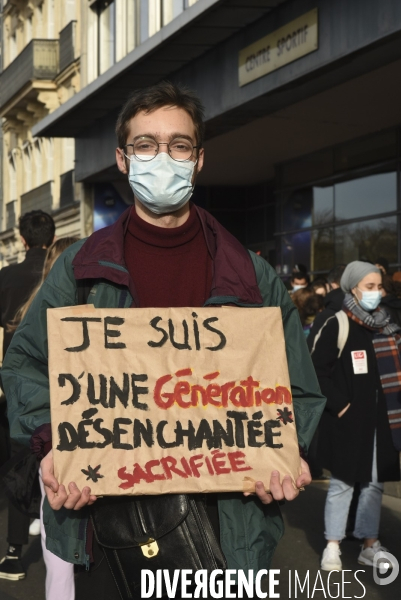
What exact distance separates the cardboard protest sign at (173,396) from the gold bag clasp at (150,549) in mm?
158

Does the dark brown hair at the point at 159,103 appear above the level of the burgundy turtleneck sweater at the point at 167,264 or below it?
above

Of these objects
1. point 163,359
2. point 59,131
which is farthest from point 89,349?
point 59,131

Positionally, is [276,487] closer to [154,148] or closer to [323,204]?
[154,148]

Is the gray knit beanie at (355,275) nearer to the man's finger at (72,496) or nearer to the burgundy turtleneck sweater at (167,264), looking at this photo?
the burgundy turtleneck sweater at (167,264)

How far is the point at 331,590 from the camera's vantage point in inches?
229

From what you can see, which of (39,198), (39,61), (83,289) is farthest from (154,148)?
(39,198)

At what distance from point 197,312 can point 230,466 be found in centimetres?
43

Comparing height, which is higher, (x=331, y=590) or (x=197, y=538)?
(x=197, y=538)

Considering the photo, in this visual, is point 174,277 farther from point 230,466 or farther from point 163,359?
point 230,466

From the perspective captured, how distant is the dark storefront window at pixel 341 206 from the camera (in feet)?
50.1

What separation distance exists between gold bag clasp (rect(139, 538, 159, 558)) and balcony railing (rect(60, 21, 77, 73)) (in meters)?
24.5

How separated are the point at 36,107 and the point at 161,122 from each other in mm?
28422

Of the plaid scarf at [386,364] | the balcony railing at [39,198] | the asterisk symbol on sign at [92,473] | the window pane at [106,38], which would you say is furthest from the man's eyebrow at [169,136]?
the balcony railing at [39,198]

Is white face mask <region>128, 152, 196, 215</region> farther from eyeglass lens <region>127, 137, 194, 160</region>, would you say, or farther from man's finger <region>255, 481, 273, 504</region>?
man's finger <region>255, 481, 273, 504</region>
